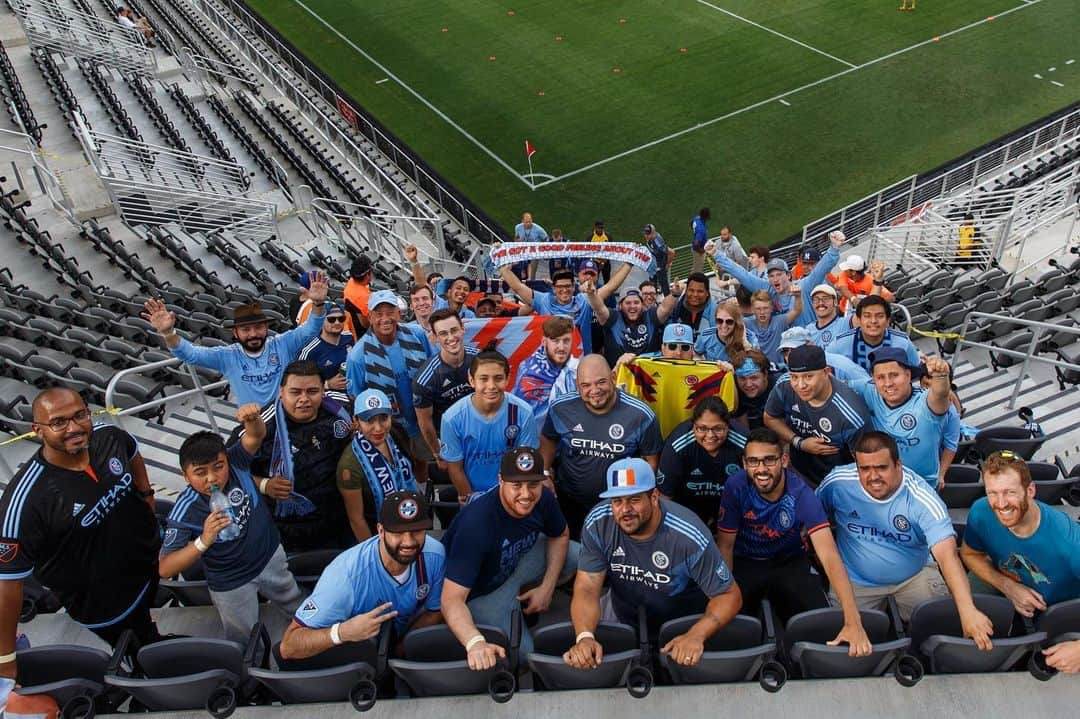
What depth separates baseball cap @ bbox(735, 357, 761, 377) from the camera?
213 inches

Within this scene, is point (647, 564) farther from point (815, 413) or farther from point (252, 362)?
point (252, 362)

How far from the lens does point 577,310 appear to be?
681cm

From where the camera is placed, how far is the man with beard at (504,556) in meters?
3.78

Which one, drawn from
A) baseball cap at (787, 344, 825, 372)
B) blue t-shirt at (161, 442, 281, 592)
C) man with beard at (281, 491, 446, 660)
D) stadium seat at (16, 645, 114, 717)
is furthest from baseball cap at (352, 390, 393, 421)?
baseball cap at (787, 344, 825, 372)

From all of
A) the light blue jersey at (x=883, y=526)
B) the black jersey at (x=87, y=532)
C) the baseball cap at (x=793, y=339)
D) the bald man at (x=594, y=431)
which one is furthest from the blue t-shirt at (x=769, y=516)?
the black jersey at (x=87, y=532)

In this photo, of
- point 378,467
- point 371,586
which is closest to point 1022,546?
point 371,586

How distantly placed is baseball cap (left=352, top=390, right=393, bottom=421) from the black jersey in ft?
4.19

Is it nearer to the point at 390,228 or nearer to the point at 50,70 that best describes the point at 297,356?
the point at 390,228

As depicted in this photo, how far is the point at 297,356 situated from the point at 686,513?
12.0 feet

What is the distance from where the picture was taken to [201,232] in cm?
1441

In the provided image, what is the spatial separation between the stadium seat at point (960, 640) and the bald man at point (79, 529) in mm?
4053

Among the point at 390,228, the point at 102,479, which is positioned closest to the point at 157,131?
the point at 390,228

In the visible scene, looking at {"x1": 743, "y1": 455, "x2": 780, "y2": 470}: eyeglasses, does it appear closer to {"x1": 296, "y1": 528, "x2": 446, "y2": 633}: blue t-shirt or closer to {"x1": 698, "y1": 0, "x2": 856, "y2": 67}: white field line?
{"x1": 296, "y1": 528, "x2": 446, "y2": 633}: blue t-shirt

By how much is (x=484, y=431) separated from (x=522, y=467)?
100 cm
